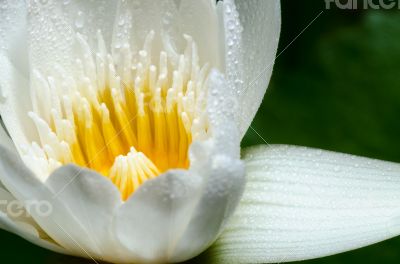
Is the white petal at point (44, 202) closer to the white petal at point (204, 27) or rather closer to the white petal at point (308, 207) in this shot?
the white petal at point (308, 207)

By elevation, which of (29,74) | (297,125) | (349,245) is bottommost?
Answer: (349,245)

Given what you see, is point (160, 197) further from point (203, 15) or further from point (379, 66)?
point (379, 66)

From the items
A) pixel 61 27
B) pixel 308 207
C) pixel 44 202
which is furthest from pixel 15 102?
pixel 308 207

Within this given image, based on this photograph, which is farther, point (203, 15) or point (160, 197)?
point (203, 15)

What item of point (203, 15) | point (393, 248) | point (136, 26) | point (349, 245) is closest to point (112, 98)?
point (136, 26)

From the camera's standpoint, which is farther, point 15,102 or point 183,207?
point 15,102

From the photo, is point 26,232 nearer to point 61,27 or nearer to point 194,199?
point 194,199

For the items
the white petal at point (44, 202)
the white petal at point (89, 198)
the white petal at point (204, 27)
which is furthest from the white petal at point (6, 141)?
the white petal at point (204, 27)
